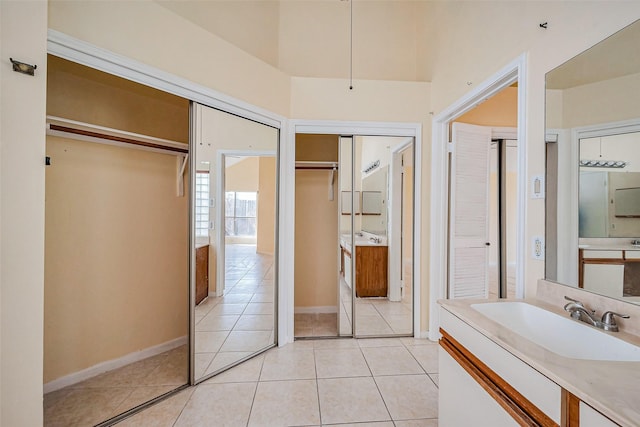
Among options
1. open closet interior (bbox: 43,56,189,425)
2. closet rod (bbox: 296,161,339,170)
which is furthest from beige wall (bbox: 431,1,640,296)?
open closet interior (bbox: 43,56,189,425)

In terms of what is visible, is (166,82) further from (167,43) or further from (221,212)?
(221,212)

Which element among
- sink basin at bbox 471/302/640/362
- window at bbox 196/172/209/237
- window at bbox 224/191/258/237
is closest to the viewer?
sink basin at bbox 471/302/640/362

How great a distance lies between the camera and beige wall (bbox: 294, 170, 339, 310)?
347 cm

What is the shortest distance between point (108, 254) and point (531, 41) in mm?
3462

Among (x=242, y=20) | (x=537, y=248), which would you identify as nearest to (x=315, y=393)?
(x=537, y=248)

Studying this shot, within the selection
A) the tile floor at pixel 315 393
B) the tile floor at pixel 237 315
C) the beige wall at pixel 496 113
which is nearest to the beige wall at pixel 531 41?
the beige wall at pixel 496 113

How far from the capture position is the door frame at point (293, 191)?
2783 millimetres

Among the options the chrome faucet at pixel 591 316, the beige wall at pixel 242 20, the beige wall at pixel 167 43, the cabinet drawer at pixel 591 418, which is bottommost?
the cabinet drawer at pixel 591 418

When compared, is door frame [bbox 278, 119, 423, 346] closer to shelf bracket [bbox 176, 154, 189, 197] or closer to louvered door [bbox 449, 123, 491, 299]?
louvered door [bbox 449, 123, 491, 299]

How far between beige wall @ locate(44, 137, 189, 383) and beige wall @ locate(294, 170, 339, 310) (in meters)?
1.38

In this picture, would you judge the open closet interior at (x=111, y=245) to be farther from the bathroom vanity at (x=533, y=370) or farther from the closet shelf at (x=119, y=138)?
the bathroom vanity at (x=533, y=370)

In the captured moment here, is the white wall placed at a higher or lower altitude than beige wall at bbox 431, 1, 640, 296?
lower

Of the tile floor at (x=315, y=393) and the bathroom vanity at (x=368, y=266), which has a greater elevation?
the bathroom vanity at (x=368, y=266)

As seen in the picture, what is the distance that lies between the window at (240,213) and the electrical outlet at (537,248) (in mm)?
2280
